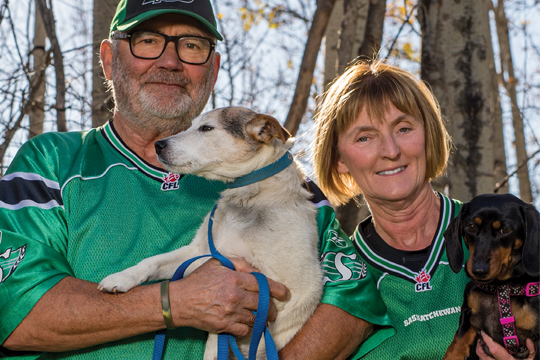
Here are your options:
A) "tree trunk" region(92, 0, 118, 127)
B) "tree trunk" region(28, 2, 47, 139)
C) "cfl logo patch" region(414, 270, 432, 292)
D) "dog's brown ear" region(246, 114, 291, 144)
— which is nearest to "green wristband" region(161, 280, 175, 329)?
"dog's brown ear" region(246, 114, 291, 144)

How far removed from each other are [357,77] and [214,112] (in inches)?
38.1

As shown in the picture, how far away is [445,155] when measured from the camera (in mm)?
3586

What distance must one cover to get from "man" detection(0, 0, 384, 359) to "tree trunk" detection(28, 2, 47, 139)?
232 centimetres

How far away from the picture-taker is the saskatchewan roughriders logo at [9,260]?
8.89ft

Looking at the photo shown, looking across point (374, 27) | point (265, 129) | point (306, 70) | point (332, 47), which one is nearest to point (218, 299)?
point (265, 129)

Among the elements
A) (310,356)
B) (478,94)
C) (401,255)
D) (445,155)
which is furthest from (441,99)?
(310,356)

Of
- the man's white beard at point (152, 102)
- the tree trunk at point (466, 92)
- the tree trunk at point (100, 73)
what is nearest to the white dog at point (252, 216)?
the man's white beard at point (152, 102)

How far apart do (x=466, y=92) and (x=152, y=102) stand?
8.81 feet

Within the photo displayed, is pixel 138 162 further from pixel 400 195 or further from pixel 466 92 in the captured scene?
pixel 466 92

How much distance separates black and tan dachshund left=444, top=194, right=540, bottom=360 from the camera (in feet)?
9.13

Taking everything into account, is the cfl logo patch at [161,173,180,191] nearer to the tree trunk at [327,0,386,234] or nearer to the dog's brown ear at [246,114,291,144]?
the dog's brown ear at [246,114,291,144]

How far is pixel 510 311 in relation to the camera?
2816 mm

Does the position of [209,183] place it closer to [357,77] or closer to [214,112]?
[214,112]

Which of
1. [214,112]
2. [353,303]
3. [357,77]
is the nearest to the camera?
[353,303]
